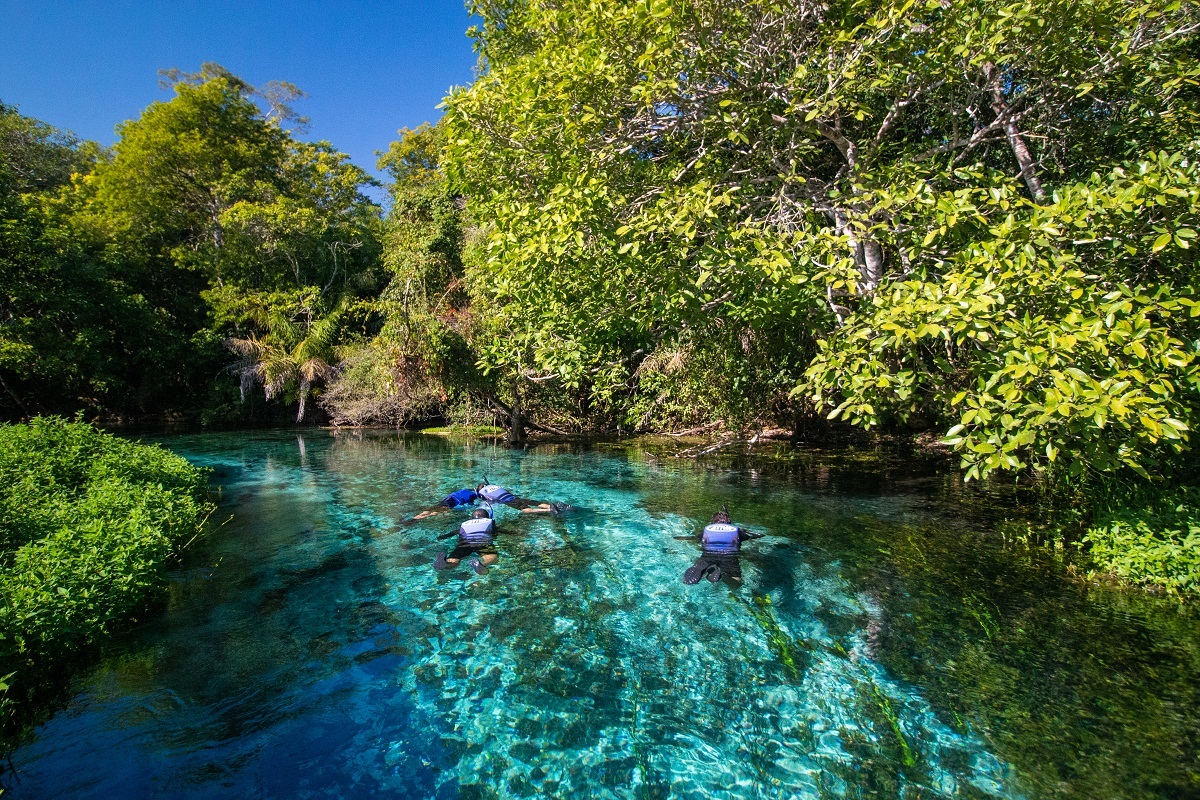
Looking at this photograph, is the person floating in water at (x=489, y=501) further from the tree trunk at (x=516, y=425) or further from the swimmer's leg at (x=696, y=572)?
the tree trunk at (x=516, y=425)

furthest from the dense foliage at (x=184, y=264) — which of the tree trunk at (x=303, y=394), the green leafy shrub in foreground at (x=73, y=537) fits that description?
the green leafy shrub in foreground at (x=73, y=537)

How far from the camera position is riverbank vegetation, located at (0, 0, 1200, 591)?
5.48 m

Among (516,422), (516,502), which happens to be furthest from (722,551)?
(516,422)

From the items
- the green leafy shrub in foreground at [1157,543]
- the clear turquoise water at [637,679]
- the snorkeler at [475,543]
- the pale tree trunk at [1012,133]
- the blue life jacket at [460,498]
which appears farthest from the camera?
the blue life jacket at [460,498]

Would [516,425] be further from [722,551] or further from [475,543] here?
[722,551]

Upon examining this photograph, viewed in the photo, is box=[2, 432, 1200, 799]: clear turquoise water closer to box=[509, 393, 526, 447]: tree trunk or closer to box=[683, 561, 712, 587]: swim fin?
box=[683, 561, 712, 587]: swim fin

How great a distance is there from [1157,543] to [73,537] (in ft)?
37.7

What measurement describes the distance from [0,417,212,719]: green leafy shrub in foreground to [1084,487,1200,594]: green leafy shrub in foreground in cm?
1016

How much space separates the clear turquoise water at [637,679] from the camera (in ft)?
13.5

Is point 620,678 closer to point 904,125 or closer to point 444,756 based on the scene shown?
point 444,756

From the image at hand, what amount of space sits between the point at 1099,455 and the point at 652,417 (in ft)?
42.7

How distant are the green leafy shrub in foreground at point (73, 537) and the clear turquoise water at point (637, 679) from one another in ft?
1.42

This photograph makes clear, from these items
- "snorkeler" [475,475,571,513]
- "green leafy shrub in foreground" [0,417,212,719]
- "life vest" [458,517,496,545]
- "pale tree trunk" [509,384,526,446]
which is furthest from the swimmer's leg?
"pale tree trunk" [509,384,526,446]

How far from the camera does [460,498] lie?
35.9 ft
